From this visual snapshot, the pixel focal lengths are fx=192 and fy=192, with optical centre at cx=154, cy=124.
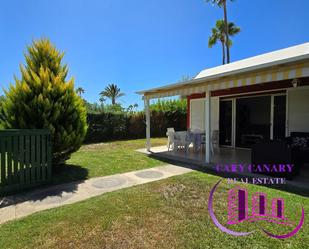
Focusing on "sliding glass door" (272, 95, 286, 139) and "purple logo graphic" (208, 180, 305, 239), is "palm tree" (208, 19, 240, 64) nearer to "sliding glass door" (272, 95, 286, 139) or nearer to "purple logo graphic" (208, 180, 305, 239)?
"sliding glass door" (272, 95, 286, 139)

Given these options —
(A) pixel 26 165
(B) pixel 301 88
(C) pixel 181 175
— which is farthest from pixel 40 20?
(B) pixel 301 88

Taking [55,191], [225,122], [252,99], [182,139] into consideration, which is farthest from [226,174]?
[252,99]

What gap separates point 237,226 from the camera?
2.78 m

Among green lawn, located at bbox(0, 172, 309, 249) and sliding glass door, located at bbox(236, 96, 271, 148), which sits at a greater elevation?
sliding glass door, located at bbox(236, 96, 271, 148)

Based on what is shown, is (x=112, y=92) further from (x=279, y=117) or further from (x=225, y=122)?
(x=279, y=117)

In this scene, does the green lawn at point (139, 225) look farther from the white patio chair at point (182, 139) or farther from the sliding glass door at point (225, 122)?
the sliding glass door at point (225, 122)

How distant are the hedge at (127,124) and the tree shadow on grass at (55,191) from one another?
7804mm

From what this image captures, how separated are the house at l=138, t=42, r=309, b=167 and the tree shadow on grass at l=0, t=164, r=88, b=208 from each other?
4.20 meters

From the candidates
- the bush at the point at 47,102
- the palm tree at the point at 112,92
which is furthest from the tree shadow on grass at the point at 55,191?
the palm tree at the point at 112,92

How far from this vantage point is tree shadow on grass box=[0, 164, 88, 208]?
375 cm

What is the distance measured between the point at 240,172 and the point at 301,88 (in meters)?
4.45

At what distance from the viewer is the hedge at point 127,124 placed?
13.4 meters

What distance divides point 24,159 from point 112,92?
39564mm

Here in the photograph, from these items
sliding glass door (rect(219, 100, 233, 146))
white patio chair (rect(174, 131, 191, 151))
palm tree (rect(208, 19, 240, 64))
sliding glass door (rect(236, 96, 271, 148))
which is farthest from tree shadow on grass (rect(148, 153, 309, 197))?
palm tree (rect(208, 19, 240, 64))
